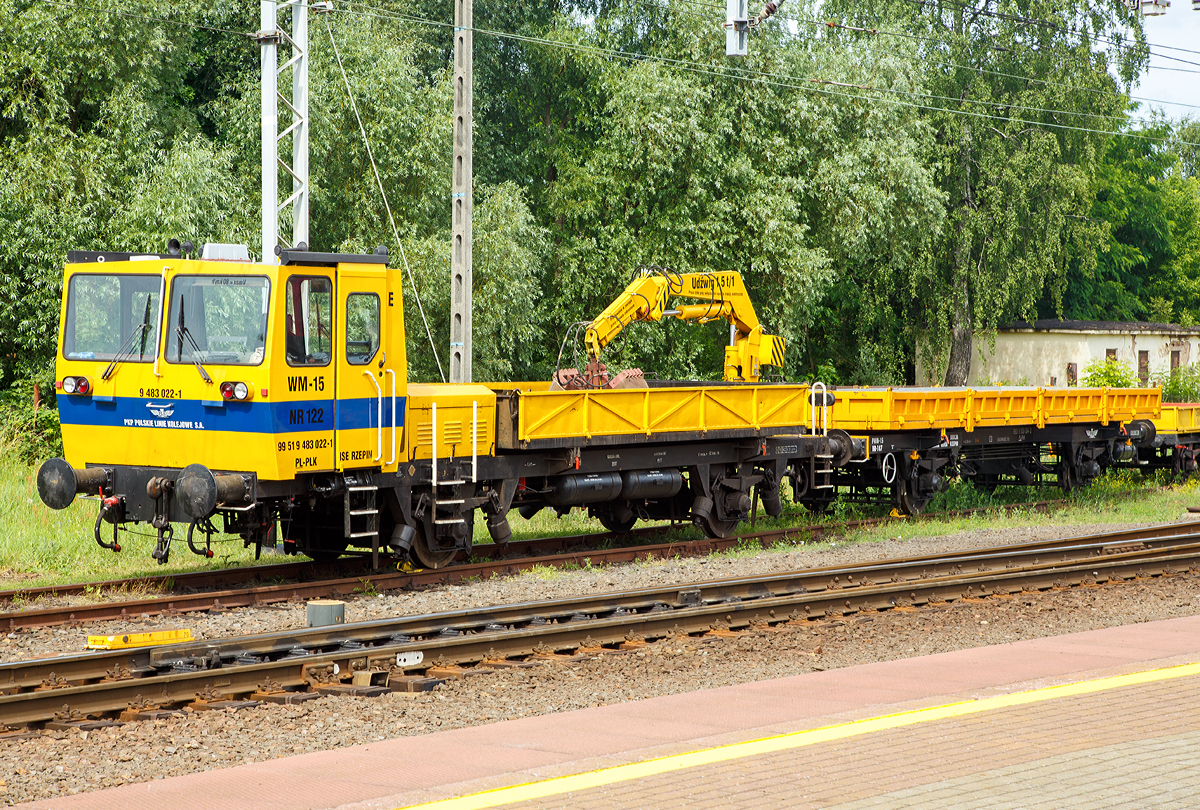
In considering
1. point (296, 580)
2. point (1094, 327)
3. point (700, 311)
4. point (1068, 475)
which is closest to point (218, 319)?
point (296, 580)

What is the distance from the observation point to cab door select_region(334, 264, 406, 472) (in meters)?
12.7

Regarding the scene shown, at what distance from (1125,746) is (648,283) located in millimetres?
11672

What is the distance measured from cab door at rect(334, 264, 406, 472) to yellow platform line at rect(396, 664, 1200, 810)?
6.86 meters

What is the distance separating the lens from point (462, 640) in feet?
31.9

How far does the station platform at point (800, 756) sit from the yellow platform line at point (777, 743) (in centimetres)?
2

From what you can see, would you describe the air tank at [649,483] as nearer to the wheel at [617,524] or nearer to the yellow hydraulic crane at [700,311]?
the wheel at [617,524]

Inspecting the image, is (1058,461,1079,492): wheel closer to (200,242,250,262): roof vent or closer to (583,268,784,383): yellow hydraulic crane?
(583,268,784,383): yellow hydraulic crane

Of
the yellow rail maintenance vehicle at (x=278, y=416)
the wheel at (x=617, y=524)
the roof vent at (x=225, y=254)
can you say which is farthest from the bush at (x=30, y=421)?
the wheel at (x=617, y=524)

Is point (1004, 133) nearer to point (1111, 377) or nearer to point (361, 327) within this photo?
point (1111, 377)

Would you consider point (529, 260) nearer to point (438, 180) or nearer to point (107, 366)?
point (438, 180)

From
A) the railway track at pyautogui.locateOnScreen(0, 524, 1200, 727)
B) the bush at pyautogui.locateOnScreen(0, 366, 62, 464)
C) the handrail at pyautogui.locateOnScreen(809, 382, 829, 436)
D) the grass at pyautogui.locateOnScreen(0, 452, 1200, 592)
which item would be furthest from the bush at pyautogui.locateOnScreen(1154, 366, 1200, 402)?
the bush at pyautogui.locateOnScreen(0, 366, 62, 464)

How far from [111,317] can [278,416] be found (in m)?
2.28

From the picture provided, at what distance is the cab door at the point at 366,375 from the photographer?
1274cm

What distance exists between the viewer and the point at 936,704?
25.8 feet
